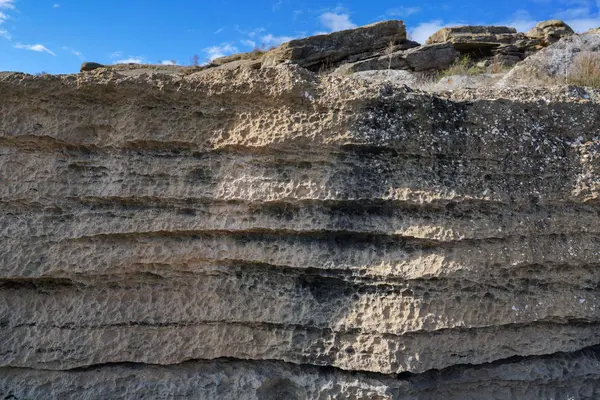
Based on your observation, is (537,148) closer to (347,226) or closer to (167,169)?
(347,226)

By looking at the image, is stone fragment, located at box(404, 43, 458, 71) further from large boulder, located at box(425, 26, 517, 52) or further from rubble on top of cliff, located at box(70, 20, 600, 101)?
large boulder, located at box(425, 26, 517, 52)

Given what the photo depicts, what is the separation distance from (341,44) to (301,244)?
22.5 ft

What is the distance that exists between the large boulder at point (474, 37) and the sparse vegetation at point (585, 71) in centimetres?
347

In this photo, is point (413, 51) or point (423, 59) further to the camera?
point (413, 51)

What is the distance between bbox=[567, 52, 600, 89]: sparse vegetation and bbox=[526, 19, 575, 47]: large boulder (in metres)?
4.02

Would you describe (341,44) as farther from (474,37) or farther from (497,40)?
(497,40)

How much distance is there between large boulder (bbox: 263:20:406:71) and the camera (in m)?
8.59

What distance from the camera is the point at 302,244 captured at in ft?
9.06

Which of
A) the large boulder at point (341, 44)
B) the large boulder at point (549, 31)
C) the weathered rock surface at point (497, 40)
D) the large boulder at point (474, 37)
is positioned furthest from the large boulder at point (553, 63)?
the large boulder at point (341, 44)

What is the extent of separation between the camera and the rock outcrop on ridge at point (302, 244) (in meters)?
2.69

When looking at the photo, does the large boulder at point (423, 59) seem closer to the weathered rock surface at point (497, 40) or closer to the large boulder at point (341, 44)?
the weathered rock surface at point (497, 40)

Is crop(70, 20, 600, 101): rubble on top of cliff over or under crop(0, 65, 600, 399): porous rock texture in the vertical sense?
over

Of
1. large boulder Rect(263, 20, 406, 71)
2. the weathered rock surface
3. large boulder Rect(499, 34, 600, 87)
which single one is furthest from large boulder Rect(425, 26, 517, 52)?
large boulder Rect(499, 34, 600, 87)

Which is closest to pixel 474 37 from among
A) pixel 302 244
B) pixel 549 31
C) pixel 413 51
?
pixel 413 51
